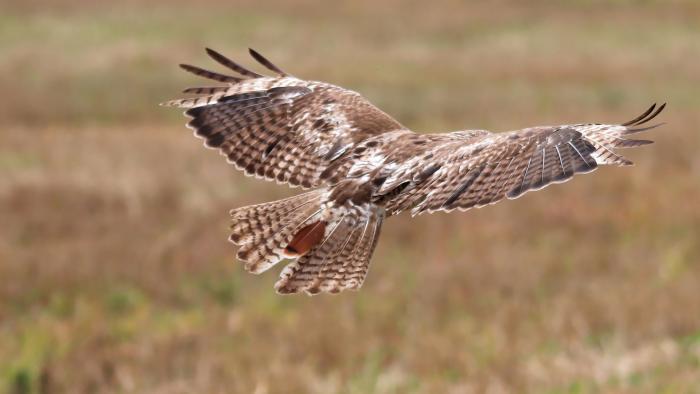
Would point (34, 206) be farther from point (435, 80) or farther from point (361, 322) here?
point (435, 80)

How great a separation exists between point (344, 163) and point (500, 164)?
84 cm

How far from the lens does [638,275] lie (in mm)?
10836

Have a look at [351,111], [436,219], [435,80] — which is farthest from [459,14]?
[351,111]

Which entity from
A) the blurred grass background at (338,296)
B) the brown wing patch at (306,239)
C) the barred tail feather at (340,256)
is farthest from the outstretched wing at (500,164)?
the blurred grass background at (338,296)

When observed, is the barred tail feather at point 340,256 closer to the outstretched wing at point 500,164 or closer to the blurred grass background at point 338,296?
the outstretched wing at point 500,164

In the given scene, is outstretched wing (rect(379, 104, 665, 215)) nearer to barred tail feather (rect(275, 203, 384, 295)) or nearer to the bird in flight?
the bird in flight

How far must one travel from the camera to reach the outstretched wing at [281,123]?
502 cm

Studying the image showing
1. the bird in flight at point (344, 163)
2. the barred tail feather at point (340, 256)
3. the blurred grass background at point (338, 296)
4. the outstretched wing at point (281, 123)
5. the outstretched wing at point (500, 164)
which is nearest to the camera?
the outstretched wing at point (500, 164)

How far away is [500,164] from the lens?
13.8 ft

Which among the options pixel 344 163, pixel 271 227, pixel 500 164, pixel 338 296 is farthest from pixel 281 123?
pixel 338 296

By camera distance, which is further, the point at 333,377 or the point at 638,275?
the point at 638,275

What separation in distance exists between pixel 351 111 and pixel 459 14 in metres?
34.5

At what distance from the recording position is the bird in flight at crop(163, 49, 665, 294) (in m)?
4.11

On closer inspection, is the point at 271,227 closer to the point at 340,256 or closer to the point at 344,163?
the point at 340,256
